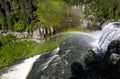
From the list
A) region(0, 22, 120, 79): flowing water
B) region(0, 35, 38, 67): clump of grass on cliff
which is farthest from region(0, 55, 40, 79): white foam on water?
region(0, 35, 38, 67): clump of grass on cliff

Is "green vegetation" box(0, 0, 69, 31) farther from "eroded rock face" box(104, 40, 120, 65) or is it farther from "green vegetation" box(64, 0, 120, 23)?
"eroded rock face" box(104, 40, 120, 65)

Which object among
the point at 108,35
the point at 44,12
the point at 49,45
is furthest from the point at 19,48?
the point at 108,35

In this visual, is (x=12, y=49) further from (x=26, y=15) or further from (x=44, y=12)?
(x=44, y=12)

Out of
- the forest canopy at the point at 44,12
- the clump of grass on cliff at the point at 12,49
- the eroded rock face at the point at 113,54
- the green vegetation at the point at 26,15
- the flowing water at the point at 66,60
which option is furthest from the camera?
the green vegetation at the point at 26,15

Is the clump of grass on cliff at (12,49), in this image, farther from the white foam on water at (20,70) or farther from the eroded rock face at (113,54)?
the eroded rock face at (113,54)

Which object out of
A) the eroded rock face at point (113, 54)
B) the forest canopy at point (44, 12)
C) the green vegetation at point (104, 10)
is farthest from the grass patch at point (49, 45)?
the eroded rock face at point (113, 54)

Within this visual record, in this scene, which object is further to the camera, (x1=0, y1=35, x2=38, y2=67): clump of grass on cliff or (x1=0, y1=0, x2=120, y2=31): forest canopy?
(x1=0, y1=0, x2=120, y2=31): forest canopy

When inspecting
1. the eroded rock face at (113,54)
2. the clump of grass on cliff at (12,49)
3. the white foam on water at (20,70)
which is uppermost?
the eroded rock face at (113,54)

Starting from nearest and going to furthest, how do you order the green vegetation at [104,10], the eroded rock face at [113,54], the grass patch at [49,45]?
the eroded rock face at [113,54], the grass patch at [49,45], the green vegetation at [104,10]
